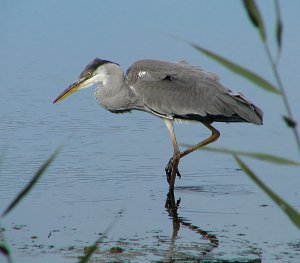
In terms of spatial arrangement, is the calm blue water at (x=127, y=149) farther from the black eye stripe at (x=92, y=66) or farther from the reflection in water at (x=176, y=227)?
the black eye stripe at (x=92, y=66)

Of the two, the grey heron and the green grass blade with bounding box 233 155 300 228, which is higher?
the green grass blade with bounding box 233 155 300 228

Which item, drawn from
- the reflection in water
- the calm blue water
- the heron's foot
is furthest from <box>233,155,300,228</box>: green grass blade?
the heron's foot

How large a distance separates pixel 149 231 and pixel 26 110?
13.1 ft

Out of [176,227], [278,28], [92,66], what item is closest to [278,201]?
[278,28]

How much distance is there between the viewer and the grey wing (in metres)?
7.24

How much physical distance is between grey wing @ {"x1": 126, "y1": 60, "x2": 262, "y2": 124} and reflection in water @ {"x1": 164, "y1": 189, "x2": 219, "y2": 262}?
0.79 m

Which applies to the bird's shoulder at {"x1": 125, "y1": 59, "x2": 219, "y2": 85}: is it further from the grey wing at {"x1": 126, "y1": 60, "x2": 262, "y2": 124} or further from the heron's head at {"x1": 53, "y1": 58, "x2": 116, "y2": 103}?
the heron's head at {"x1": 53, "y1": 58, "x2": 116, "y2": 103}

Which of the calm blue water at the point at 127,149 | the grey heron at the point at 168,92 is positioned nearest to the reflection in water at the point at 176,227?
the calm blue water at the point at 127,149

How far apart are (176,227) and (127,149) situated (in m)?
2.21

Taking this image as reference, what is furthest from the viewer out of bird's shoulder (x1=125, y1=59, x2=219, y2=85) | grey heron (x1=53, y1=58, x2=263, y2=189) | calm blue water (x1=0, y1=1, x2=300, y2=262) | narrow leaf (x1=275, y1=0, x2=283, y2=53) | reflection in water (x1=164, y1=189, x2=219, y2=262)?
bird's shoulder (x1=125, y1=59, x2=219, y2=85)

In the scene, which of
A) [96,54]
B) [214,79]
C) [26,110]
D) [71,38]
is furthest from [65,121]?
[71,38]

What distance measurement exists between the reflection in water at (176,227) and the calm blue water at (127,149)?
0.04m

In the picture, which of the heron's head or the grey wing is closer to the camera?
the grey wing

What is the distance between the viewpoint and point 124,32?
1304 centimetres
